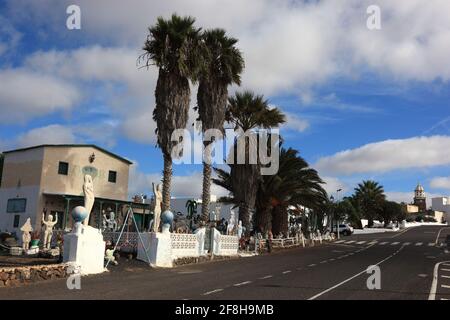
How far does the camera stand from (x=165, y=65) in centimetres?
2670

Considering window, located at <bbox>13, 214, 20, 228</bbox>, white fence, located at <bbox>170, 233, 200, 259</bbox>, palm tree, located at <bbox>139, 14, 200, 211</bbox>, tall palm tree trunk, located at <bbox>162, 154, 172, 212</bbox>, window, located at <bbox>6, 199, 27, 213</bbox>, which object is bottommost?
white fence, located at <bbox>170, 233, 200, 259</bbox>

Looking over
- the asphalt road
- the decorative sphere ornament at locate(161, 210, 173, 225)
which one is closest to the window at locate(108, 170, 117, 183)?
the decorative sphere ornament at locate(161, 210, 173, 225)

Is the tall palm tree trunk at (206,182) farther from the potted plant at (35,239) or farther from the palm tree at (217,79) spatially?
the potted plant at (35,239)

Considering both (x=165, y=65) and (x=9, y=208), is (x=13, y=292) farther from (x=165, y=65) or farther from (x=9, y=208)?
(x=9, y=208)

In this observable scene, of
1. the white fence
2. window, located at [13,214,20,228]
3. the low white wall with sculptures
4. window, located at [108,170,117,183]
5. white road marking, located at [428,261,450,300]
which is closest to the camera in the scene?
white road marking, located at [428,261,450,300]

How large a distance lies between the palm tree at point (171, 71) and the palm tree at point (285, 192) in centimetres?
1185

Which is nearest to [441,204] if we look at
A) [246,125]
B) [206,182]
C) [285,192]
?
[285,192]

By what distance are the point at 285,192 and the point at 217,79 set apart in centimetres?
1084

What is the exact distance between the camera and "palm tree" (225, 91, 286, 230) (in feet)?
109

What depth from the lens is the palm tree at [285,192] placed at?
1443 inches

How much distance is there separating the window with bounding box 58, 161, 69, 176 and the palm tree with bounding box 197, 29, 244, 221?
9.99 m

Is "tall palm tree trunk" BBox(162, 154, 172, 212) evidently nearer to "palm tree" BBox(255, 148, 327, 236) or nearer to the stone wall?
the stone wall

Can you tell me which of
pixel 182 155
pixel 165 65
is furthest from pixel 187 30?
pixel 182 155

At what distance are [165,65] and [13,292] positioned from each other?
16.5 metres
